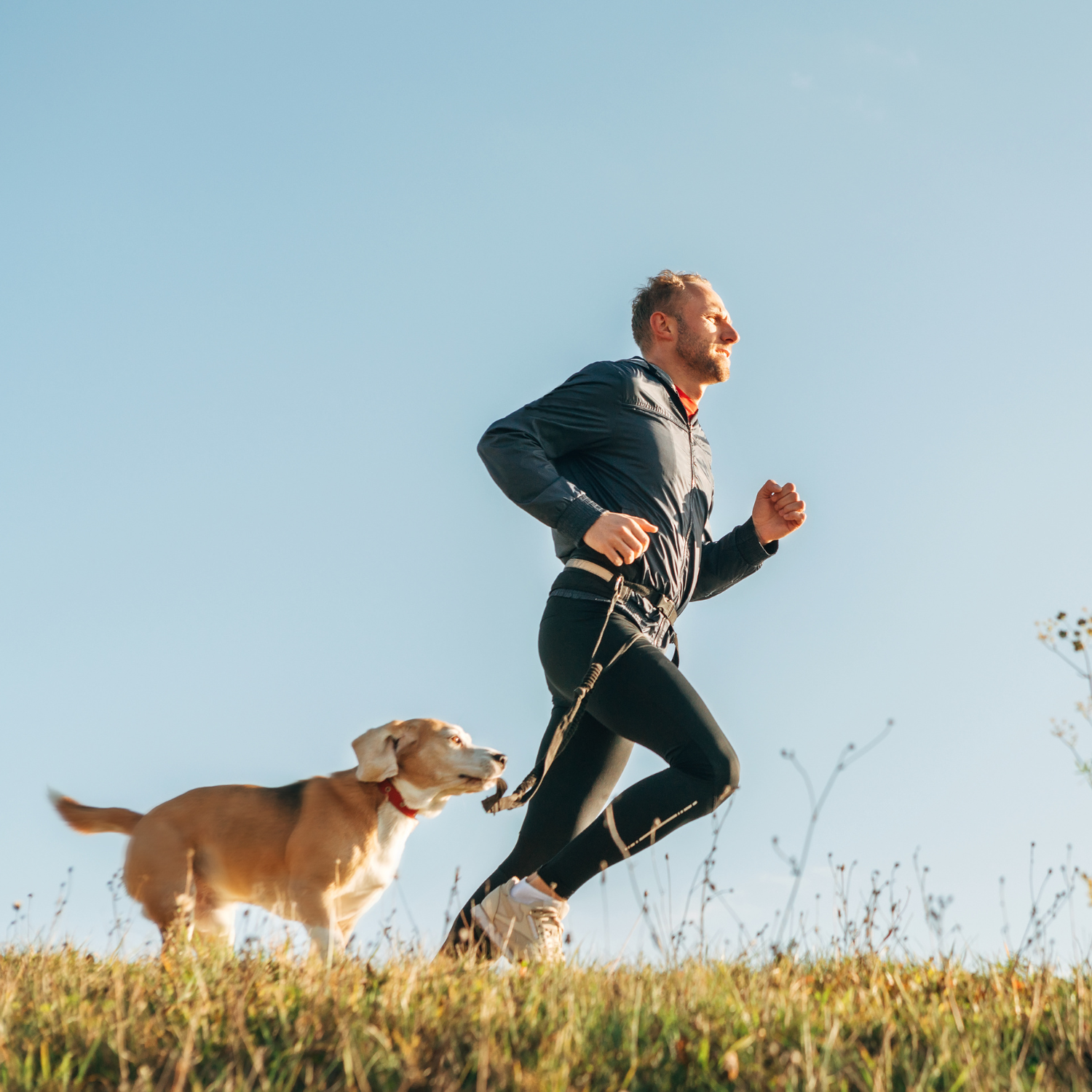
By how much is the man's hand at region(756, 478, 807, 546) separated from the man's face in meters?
0.56

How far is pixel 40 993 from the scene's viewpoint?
2.83 meters

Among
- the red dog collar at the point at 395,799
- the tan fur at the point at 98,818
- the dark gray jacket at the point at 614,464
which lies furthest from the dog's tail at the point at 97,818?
the dark gray jacket at the point at 614,464

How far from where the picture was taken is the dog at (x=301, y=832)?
16.6 feet

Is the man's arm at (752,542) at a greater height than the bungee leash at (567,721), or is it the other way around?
the man's arm at (752,542)

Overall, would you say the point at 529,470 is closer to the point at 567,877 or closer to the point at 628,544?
the point at 628,544

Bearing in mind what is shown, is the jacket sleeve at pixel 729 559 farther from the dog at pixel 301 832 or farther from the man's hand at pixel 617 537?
the dog at pixel 301 832

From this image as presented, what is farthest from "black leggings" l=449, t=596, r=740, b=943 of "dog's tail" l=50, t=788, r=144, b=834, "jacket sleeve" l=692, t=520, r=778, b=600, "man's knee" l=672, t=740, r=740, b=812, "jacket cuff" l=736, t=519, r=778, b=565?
"dog's tail" l=50, t=788, r=144, b=834

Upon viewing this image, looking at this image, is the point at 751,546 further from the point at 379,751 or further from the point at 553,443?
the point at 379,751

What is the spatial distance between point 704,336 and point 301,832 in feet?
9.92

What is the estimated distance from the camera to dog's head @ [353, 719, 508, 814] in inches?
212

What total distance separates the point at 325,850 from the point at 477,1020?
289 centimetres

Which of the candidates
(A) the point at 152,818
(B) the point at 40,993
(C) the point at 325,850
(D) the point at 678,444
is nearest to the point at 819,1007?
(B) the point at 40,993

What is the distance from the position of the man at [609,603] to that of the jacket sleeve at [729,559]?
0.04 feet

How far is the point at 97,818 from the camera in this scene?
538 cm
